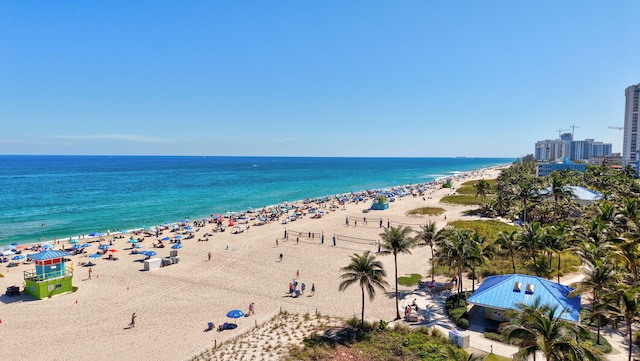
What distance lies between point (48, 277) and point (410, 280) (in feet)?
90.2

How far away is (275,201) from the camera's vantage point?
85.7 metres

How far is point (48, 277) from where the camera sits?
1109 inches

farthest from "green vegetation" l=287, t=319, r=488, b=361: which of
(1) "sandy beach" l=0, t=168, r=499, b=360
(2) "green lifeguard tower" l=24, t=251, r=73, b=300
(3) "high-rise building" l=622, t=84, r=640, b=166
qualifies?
(3) "high-rise building" l=622, t=84, r=640, b=166

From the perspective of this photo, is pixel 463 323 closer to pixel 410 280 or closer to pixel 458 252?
pixel 458 252

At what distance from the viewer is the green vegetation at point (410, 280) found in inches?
1139

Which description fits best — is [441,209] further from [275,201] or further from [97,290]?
[97,290]

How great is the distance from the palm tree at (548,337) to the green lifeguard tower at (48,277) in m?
30.4

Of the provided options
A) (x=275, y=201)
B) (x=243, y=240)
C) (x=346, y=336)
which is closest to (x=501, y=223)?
(x=243, y=240)

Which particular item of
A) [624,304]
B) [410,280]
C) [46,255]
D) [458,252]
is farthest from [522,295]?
[46,255]

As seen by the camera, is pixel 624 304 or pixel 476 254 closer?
pixel 624 304

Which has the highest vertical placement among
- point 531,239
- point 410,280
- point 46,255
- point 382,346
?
point 531,239

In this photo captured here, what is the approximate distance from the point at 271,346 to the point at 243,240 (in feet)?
94.1

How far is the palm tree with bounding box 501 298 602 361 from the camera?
1128 centimetres

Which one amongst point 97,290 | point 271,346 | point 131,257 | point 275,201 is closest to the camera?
point 271,346
